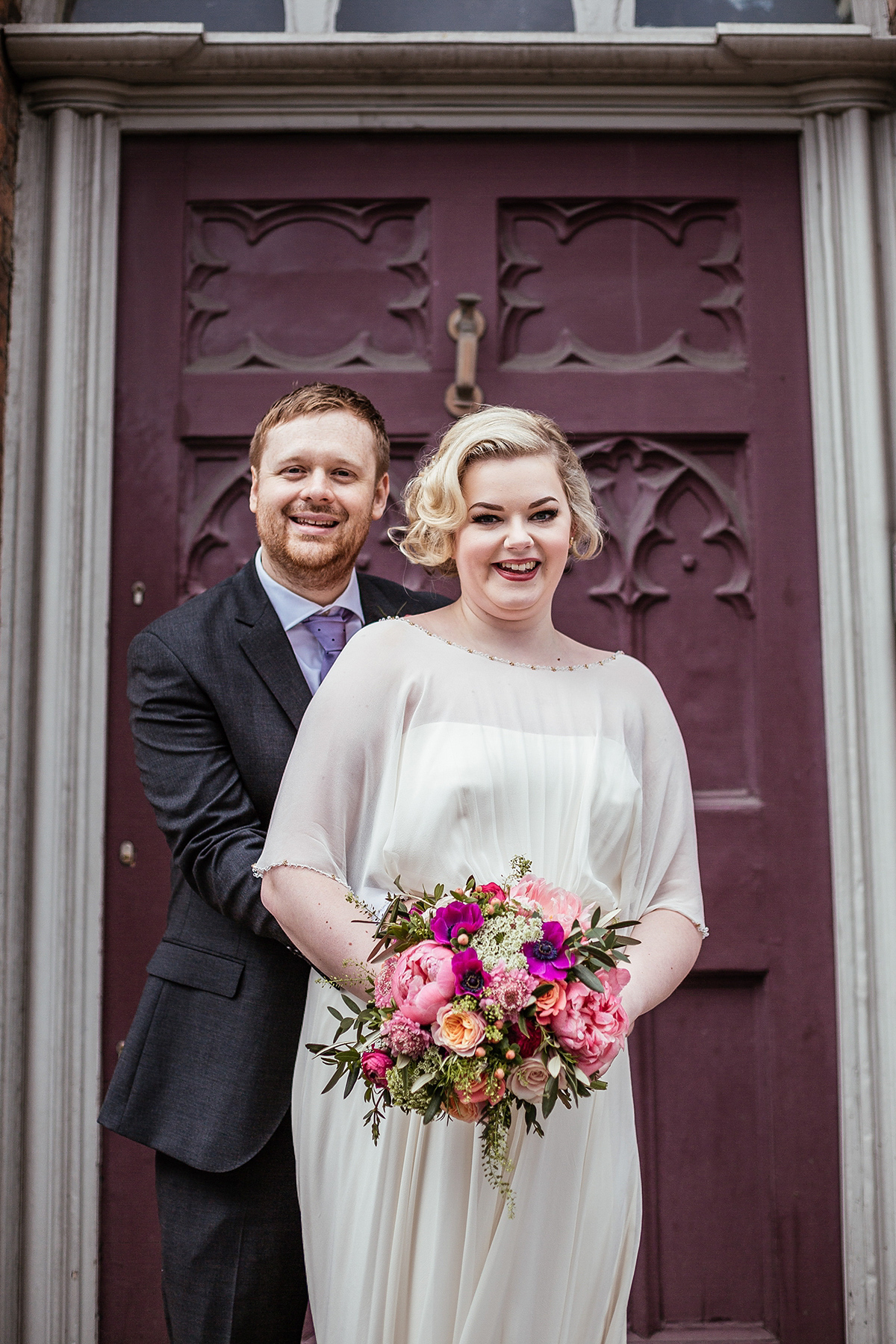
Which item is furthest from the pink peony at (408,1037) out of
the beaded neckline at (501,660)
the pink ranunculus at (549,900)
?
the beaded neckline at (501,660)

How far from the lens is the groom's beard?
209cm

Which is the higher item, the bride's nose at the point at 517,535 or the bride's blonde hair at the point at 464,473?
the bride's blonde hair at the point at 464,473

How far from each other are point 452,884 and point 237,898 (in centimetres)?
43

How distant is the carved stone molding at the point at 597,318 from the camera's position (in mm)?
2924

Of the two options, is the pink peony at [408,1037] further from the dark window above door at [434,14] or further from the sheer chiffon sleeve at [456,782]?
the dark window above door at [434,14]

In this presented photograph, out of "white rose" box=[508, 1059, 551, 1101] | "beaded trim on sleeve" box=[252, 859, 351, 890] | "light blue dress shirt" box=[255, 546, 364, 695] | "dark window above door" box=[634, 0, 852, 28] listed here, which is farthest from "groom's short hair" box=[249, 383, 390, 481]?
"dark window above door" box=[634, 0, 852, 28]

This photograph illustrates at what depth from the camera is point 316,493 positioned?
206cm

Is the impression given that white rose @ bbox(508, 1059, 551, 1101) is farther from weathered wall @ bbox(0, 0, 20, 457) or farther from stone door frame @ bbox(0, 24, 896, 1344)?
weathered wall @ bbox(0, 0, 20, 457)

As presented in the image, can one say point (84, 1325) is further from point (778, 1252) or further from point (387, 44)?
point (387, 44)

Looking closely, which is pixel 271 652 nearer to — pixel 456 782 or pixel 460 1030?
pixel 456 782

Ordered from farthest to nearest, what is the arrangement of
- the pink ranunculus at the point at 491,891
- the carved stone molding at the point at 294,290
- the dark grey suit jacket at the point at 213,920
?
the carved stone molding at the point at 294,290 → the dark grey suit jacket at the point at 213,920 → the pink ranunculus at the point at 491,891

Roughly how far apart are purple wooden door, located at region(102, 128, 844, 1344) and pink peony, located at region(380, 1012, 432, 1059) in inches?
57.5

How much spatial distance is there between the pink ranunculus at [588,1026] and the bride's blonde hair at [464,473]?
80cm

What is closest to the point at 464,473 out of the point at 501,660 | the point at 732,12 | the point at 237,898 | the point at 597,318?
the point at 501,660
